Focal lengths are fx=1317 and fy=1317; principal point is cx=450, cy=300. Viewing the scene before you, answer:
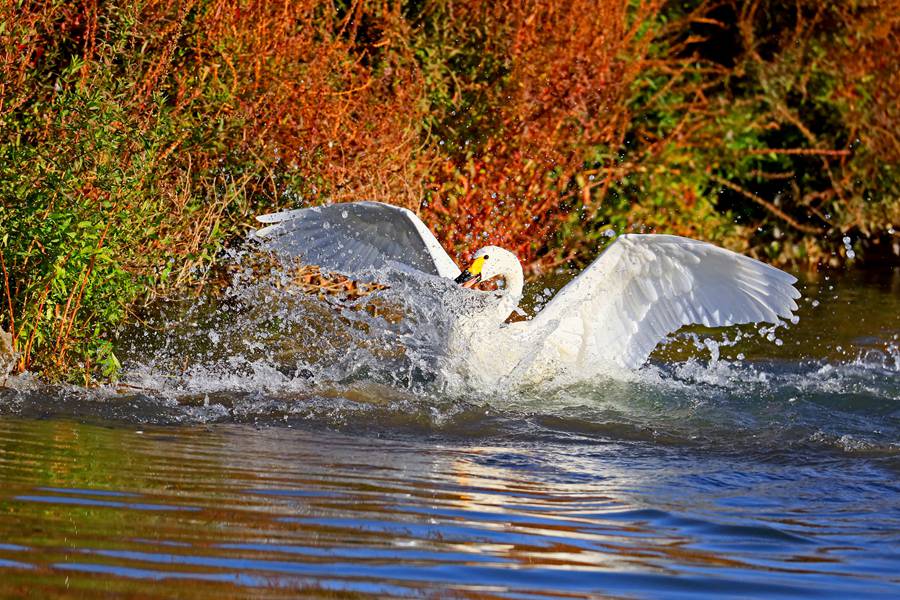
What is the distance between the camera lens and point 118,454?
4.75 metres

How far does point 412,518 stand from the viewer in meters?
3.96

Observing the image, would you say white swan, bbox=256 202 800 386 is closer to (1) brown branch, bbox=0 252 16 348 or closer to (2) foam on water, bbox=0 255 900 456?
(2) foam on water, bbox=0 255 900 456

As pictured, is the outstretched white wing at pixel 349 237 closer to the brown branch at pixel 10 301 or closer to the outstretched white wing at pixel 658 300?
the outstretched white wing at pixel 658 300

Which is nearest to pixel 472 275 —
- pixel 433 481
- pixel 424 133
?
pixel 433 481

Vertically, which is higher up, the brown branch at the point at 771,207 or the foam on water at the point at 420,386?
the brown branch at the point at 771,207

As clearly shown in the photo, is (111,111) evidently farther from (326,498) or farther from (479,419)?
(326,498)

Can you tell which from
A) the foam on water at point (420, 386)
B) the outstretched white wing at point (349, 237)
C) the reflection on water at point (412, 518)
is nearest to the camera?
the reflection on water at point (412, 518)

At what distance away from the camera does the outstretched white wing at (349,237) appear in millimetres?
7578

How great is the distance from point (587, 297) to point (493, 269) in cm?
53

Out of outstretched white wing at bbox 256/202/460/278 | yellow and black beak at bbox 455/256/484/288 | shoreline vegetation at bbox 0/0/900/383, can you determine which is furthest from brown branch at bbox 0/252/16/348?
yellow and black beak at bbox 455/256/484/288

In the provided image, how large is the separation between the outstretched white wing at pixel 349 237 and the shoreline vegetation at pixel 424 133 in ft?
1.47

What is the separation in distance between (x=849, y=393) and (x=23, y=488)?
4.61m

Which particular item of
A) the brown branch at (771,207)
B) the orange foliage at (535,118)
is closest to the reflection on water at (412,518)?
the orange foliage at (535,118)

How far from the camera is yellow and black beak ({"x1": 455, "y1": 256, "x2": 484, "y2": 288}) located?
6.92 metres
